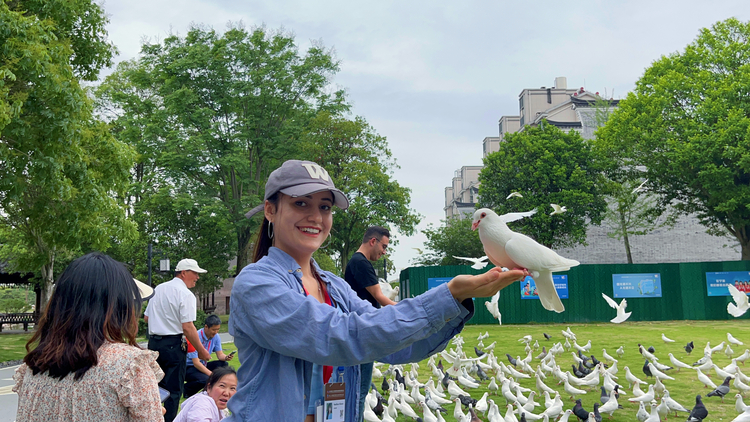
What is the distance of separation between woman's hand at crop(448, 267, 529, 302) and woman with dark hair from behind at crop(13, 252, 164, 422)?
4.28ft

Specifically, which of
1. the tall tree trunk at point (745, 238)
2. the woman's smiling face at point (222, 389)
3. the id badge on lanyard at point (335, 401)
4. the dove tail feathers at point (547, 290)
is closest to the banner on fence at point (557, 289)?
the tall tree trunk at point (745, 238)

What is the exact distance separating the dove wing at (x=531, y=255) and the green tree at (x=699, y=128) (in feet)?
90.7

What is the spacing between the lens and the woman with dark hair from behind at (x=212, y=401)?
450 centimetres

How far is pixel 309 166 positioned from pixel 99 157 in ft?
45.0

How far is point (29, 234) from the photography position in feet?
50.4

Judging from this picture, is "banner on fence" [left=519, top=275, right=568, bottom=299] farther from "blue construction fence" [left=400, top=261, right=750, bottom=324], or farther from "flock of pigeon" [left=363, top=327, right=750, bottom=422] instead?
"flock of pigeon" [left=363, top=327, right=750, bottom=422]

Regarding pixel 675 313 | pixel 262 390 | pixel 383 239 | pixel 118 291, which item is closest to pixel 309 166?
pixel 262 390

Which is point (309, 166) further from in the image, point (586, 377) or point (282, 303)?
point (586, 377)

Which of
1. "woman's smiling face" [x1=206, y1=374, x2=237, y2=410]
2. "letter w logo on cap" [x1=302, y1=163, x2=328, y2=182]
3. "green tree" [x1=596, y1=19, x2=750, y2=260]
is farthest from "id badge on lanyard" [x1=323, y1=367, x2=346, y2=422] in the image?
"green tree" [x1=596, y1=19, x2=750, y2=260]

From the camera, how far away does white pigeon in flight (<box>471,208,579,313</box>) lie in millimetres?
1974

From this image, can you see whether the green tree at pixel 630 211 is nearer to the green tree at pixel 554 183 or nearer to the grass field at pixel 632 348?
the green tree at pixel 554 183

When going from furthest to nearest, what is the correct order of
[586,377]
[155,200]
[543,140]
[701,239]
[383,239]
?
[701,239] → [543,140] → [155,200] → [586,377] → [383,239]

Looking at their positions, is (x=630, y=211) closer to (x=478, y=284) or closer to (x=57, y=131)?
(x=57, y=131)

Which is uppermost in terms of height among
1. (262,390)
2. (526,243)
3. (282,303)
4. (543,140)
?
(543,140)
